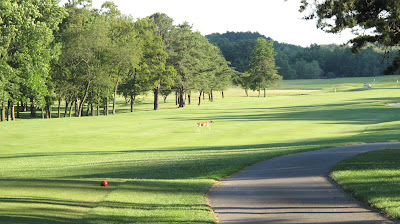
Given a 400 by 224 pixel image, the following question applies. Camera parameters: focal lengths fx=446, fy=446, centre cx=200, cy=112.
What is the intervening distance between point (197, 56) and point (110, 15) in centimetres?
1876

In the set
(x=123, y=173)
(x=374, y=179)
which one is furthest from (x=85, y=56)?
(x=374, y=179)

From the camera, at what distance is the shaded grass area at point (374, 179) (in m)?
9.91

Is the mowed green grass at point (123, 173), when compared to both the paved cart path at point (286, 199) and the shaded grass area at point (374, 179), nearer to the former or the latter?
the paved cart path at point (286, 199)

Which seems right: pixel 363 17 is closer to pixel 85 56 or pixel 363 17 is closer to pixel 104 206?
pixel 104 206

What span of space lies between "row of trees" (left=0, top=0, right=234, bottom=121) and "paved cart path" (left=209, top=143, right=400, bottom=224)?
4724 cm

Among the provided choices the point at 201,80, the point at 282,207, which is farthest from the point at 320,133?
the point at 201,80

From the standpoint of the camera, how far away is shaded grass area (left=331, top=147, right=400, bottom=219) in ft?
32.5

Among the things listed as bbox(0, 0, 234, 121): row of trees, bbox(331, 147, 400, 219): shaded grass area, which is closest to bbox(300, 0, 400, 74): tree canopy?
bbox(331, 147, 400, 219): shaded grass area

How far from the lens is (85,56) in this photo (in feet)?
226

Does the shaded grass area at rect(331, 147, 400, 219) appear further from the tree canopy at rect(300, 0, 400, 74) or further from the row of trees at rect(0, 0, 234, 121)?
the row of trees at rect(0, 0, 234, 121)

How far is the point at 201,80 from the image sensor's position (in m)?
87.9

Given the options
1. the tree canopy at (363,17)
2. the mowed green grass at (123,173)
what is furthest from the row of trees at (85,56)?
the tree canopy at (363,17)


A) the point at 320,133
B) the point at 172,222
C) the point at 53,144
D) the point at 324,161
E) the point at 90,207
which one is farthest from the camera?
the point at 320,133

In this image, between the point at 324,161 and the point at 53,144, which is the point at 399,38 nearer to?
the point at 324,161
